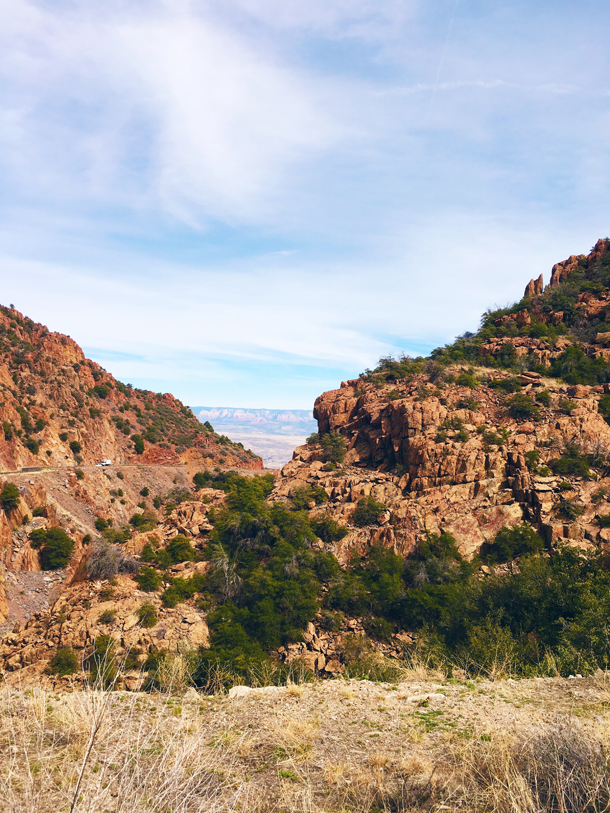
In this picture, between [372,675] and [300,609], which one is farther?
[300,609]

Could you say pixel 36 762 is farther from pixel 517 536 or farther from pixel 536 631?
pixel 517 536

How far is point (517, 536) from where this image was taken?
1261 inches

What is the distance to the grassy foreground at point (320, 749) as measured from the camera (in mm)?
6453

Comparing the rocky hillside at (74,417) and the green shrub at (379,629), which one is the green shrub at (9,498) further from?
the green shrub at (379,629)

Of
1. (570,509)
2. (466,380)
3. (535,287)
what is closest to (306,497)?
(466,380)

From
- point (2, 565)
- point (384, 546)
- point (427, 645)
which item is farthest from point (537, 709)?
point (2, 565)

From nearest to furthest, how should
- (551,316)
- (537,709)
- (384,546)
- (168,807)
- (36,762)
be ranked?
(168,807), (36,762), (537,709), (384,546), (551,316)

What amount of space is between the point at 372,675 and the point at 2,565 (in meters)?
36.5

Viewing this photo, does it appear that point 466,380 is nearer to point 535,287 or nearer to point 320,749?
point 535,287

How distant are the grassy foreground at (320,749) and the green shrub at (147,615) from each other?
716 inches

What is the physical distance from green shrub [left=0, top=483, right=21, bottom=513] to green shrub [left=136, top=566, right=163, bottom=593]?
18881 mm

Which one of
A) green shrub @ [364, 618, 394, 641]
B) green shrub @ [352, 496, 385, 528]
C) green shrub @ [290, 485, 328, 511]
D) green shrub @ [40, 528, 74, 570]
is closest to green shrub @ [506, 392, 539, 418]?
green shrub @ [352, 496, 385, 528]

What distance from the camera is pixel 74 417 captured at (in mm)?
75562

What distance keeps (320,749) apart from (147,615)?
23591mm
